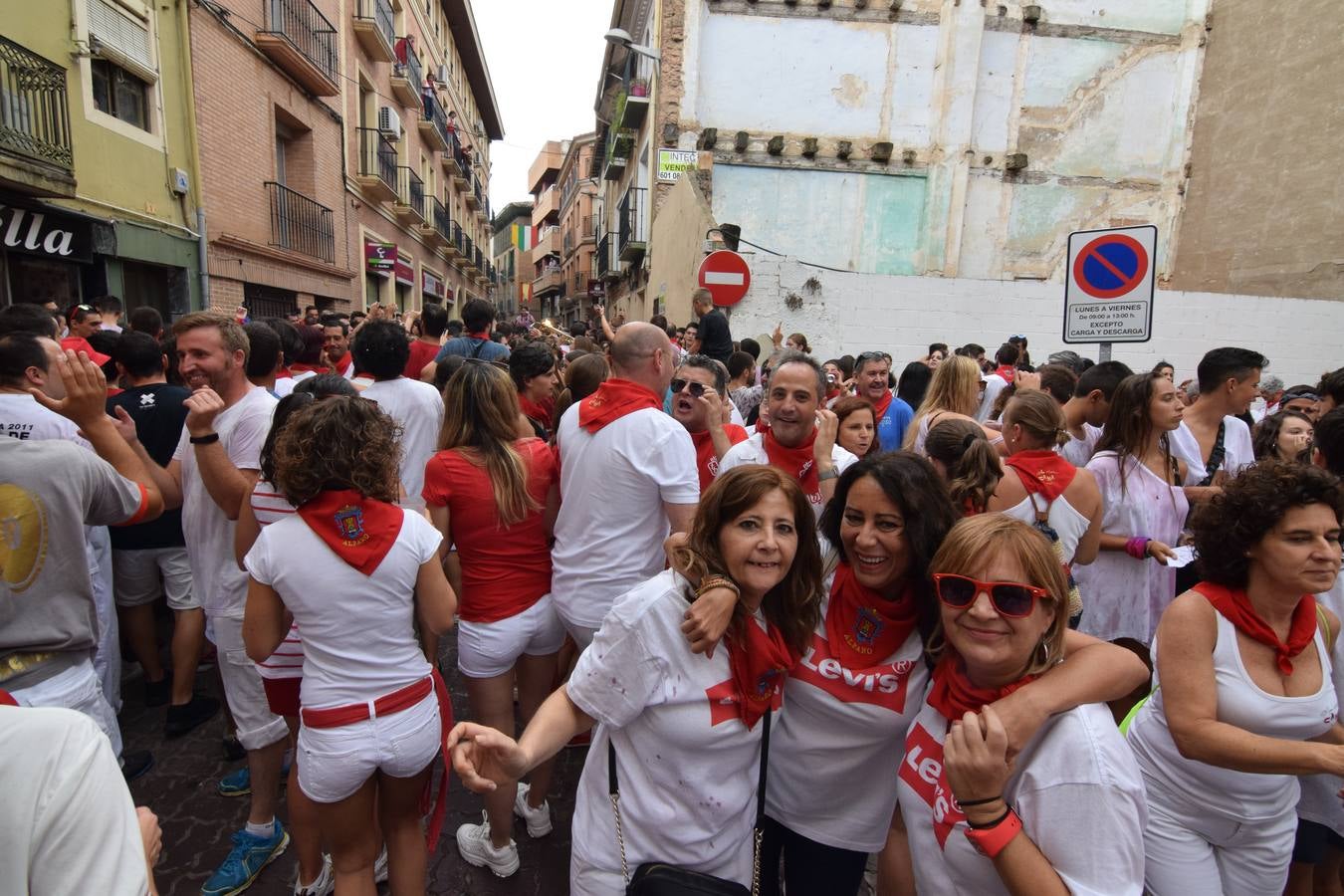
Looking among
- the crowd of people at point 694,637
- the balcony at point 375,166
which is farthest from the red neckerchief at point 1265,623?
the balcony at point 375,166

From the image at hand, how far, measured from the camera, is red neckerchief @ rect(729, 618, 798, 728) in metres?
1.76

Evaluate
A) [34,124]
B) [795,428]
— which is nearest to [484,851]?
[795,428]

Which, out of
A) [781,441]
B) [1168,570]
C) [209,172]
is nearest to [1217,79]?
[1168,570]

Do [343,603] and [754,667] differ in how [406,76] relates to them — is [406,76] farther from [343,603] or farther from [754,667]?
[754,667]

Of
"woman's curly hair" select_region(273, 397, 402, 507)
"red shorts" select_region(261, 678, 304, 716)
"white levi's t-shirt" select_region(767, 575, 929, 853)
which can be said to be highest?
"woman's curly hair" select_region(273, 397, 402, 507)

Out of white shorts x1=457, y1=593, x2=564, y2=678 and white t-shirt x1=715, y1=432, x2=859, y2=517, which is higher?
white t-shirt x1=715, y1=432, x2=859, y2=517

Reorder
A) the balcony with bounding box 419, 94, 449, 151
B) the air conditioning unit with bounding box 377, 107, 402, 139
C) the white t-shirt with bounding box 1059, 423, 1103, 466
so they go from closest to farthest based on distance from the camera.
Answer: the white t-shirt with bounding box 1059, 423, 1103, 466
the air conditioning unit with bounding box 377, 107, 402, 139
the balcony with bounding box 419, 94, 449, 151

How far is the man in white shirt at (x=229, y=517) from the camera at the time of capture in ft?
9.24

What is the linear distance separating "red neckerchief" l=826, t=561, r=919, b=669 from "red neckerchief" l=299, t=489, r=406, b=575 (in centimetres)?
143

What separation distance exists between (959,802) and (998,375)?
6.82m

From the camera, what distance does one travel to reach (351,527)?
222 centimetres

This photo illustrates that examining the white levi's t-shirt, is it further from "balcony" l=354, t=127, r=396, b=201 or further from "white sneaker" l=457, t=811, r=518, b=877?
"balcony" l=354, t=127, r=396, b=201

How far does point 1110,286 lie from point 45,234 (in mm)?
11637

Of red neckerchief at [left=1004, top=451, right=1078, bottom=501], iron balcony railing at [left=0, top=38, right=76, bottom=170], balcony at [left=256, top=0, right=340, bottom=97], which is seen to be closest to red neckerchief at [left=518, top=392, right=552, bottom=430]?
red neckerchief at [left=1004, top=451, right=1078, bottom=501]
